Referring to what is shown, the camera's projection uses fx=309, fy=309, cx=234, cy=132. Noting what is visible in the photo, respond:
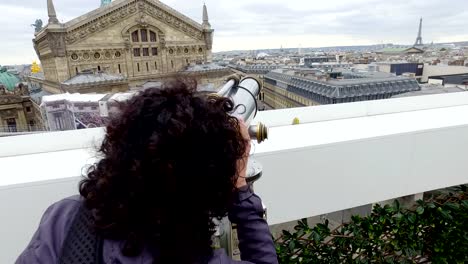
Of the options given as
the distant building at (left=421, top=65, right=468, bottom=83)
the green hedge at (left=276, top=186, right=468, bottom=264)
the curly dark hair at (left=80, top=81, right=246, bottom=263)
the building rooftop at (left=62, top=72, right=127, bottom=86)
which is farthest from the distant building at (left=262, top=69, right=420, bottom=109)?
the curly dark hair at (left=80, top=81, right=246, bottom=263)

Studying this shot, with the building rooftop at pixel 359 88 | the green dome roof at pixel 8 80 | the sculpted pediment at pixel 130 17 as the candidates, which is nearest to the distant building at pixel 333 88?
the building rooftop at pixel 359 88

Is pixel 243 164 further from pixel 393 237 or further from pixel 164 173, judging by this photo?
pixel 393 237

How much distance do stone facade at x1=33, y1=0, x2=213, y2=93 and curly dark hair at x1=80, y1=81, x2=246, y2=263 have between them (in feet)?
46.0

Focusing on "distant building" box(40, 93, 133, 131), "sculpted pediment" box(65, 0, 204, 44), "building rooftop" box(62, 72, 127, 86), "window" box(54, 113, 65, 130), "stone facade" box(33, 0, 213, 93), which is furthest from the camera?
"sculpted pediment" box(65, 0, 204, 44)

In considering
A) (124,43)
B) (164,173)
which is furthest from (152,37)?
(164,173)

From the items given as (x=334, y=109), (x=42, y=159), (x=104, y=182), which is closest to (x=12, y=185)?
(x=42, y=159)

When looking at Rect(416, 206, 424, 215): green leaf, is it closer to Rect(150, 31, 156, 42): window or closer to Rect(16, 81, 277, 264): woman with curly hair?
Rect(16, 81, 277, 264): woman with curly hair

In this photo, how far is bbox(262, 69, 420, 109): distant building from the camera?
1225 cm

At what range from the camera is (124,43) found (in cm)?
1803

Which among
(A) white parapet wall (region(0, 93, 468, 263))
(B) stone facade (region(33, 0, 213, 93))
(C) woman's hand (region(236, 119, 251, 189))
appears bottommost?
(A) white parapet wall (region(0, 93, 468, 263))

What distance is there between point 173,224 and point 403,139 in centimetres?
106

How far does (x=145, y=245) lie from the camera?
532 mm

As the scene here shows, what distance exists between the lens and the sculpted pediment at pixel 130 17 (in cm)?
1624

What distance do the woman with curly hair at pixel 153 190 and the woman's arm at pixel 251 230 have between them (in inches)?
3.9
